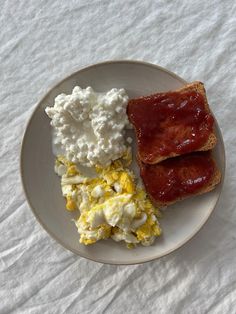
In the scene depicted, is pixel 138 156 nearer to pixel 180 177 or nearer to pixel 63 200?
pixel 180 177

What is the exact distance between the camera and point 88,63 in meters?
1.81

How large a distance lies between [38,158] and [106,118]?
263 mm

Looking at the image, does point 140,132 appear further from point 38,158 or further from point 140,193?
point 38,158

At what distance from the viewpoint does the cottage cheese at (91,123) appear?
64.8 inches

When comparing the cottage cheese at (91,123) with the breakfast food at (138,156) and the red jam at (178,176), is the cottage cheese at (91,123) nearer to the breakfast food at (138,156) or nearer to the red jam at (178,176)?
the breakfast food at (138,156)

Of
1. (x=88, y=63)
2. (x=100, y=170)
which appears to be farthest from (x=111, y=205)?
(x=88, y=63)

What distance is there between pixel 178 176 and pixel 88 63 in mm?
474

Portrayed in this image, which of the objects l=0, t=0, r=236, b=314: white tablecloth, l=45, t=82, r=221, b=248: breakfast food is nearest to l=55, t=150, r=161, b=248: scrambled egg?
l=45, t=82, r=221, b=248: breakfast food

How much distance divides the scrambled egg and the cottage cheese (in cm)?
5

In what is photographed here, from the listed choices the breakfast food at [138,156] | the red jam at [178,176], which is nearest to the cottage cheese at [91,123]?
the breakfast food at [138,156]

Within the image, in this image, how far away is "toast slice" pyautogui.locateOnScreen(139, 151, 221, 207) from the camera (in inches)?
66.4

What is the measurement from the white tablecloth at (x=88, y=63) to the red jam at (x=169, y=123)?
0.15 m

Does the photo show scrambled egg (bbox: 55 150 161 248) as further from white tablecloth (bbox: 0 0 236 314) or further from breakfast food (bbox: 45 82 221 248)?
white tablecloth (bbox: 0 0 236 314)

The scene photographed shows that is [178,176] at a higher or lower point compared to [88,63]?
lower
